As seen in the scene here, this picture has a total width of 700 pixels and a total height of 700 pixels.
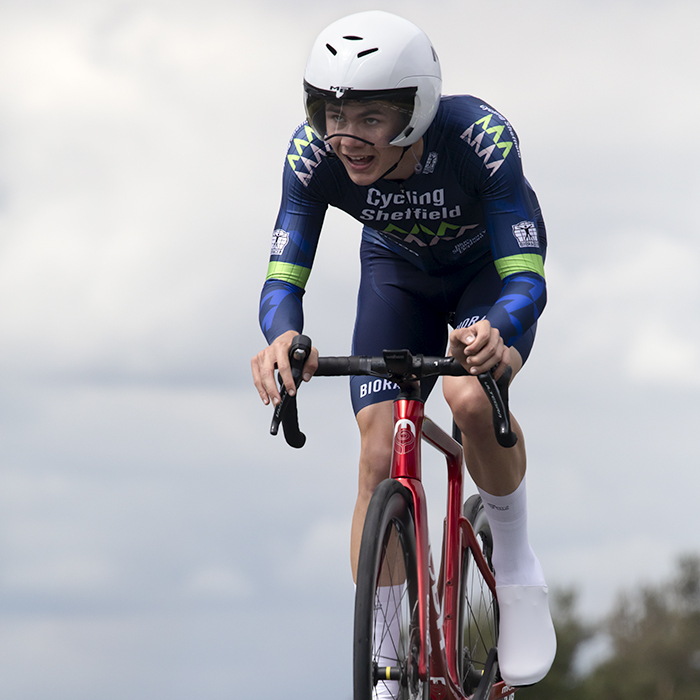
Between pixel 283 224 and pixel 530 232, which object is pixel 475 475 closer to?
pixel 530 232

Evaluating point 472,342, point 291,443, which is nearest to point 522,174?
point 472,342

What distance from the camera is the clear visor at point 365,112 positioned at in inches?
152

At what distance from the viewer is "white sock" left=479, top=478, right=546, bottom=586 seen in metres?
4.44

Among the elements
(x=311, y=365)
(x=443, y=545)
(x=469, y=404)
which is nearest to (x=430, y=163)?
(x=469, y=404)

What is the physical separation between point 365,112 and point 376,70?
0.17m

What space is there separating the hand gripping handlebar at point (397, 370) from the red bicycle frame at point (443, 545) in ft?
0.84

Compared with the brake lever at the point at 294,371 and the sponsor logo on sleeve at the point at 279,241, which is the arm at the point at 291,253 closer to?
the sponsor logo on sleeve at the point at 279,241

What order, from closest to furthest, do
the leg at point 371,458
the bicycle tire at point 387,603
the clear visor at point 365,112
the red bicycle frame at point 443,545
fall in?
the bicycle tire at point 387,603, the red bicycle frame at point 443,545, the clear visor at point 365,112, the leg at point 371,458

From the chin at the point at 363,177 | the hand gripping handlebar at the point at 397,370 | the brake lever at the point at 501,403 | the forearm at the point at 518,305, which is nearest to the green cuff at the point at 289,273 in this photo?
the chin at the point at 363,177

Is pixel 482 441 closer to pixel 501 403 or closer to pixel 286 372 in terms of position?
pixel 501 403

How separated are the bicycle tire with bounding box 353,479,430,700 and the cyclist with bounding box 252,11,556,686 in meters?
0.54

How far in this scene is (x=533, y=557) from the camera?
4.74 metres

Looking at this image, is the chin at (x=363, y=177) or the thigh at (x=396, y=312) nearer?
the chin at (x=363, y=177)

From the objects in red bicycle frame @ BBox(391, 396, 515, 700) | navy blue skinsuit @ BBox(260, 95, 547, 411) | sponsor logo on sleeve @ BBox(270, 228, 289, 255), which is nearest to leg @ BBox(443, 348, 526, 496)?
red bicycle frame @ BBox(391, 396, 515, 700)
